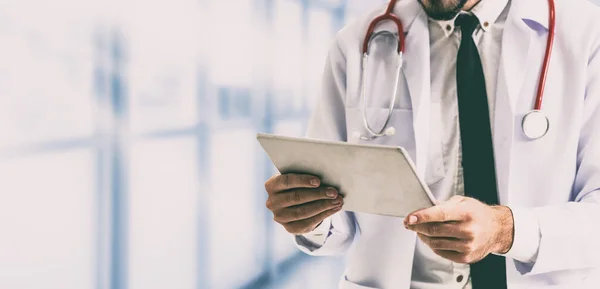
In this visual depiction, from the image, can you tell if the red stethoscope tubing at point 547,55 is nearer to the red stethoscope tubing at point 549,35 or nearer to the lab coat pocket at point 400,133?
the red stethoscope tubing at point 549,35

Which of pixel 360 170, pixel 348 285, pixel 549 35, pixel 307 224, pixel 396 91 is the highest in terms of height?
pixel 549 35

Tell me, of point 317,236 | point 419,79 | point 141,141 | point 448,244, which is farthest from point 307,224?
point 141,141

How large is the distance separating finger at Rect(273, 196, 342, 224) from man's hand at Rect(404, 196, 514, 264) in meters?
0.14

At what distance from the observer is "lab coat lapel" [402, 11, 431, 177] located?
1050 millimetres

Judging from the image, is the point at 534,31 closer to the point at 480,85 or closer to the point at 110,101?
the point at 480,85

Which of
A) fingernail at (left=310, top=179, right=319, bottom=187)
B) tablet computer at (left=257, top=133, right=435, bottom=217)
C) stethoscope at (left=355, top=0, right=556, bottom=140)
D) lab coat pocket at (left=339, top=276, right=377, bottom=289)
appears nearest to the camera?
tablet computer at (left=257, top=133, right=435, bottom=217)

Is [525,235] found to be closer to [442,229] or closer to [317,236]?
[442,229]

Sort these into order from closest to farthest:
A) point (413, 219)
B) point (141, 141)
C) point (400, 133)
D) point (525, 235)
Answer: point (413, 219)
point (525, 235)
point (400, 133)
point (141, 141)

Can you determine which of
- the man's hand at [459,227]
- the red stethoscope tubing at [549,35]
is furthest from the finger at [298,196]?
the red stethoscope tubing at [549,35]

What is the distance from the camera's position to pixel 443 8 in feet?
3.48

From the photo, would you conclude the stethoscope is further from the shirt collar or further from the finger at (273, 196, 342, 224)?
the finger at (273, 196, 342, 224)

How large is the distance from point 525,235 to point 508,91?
26cm

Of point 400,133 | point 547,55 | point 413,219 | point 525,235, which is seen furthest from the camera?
point 400,133

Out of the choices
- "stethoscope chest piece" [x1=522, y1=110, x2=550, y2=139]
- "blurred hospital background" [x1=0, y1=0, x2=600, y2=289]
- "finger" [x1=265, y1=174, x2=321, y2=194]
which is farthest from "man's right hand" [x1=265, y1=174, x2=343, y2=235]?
"blurred hospital background" [x1=0, y1=0, x2=600, y2=289]
